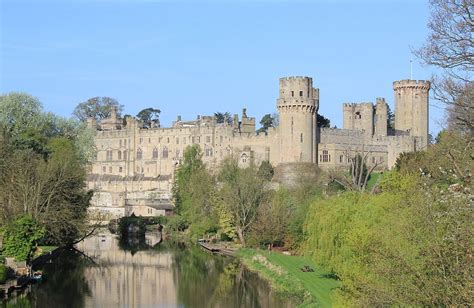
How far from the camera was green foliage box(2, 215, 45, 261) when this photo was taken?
96.6 feet

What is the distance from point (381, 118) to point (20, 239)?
142 feet

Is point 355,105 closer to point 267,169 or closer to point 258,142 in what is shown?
point 258,142

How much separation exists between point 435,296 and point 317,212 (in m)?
16.4

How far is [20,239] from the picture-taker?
29.7 meters

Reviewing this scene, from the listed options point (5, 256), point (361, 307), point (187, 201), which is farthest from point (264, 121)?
point (361, 307)

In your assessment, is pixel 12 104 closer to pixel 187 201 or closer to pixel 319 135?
pixel 187 201

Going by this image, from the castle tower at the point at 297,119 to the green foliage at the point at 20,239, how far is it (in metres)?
32.9

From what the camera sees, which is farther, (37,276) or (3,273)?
(37,276)

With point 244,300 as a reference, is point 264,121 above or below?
above

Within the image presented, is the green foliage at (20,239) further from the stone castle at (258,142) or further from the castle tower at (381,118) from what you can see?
the castle tower at (381,118)

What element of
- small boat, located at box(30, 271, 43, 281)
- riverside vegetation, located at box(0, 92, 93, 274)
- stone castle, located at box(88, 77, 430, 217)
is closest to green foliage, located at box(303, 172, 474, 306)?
small boat, located at box(30, 271, 43, 281)

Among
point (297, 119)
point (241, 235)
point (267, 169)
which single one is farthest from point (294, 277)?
point (297, 119)

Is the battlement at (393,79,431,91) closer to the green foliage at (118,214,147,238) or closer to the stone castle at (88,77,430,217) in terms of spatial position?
the stone castle at (88,77,430,217)

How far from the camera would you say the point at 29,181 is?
117 feet
